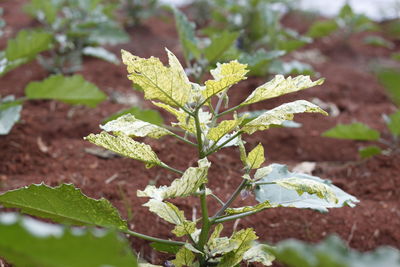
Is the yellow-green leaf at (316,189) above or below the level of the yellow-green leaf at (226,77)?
below

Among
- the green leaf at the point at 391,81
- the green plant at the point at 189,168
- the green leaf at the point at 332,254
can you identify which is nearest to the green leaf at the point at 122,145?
the green plant at the point at 189,168

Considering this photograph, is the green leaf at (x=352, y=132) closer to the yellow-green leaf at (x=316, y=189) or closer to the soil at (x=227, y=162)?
A: the soil at (x=227, y=162)

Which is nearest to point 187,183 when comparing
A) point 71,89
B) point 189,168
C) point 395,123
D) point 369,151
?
point 189,168

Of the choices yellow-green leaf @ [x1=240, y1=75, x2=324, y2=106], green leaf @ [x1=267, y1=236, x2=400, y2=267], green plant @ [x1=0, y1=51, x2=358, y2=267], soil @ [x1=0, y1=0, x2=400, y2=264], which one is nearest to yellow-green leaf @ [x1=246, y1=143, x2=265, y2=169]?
green plant @ [x1=0, y1=51, x2=358, y2=267]

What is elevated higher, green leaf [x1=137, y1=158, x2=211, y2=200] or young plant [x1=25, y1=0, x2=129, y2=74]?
green leaf [x1=137, y1=158, x2=211, y2=200]

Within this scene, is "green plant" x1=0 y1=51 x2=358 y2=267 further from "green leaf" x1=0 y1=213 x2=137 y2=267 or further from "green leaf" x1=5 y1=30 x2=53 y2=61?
"green leaf" x1=5 y1=30 x2=53 y2=61

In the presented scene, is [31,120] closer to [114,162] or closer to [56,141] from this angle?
[56,141]
